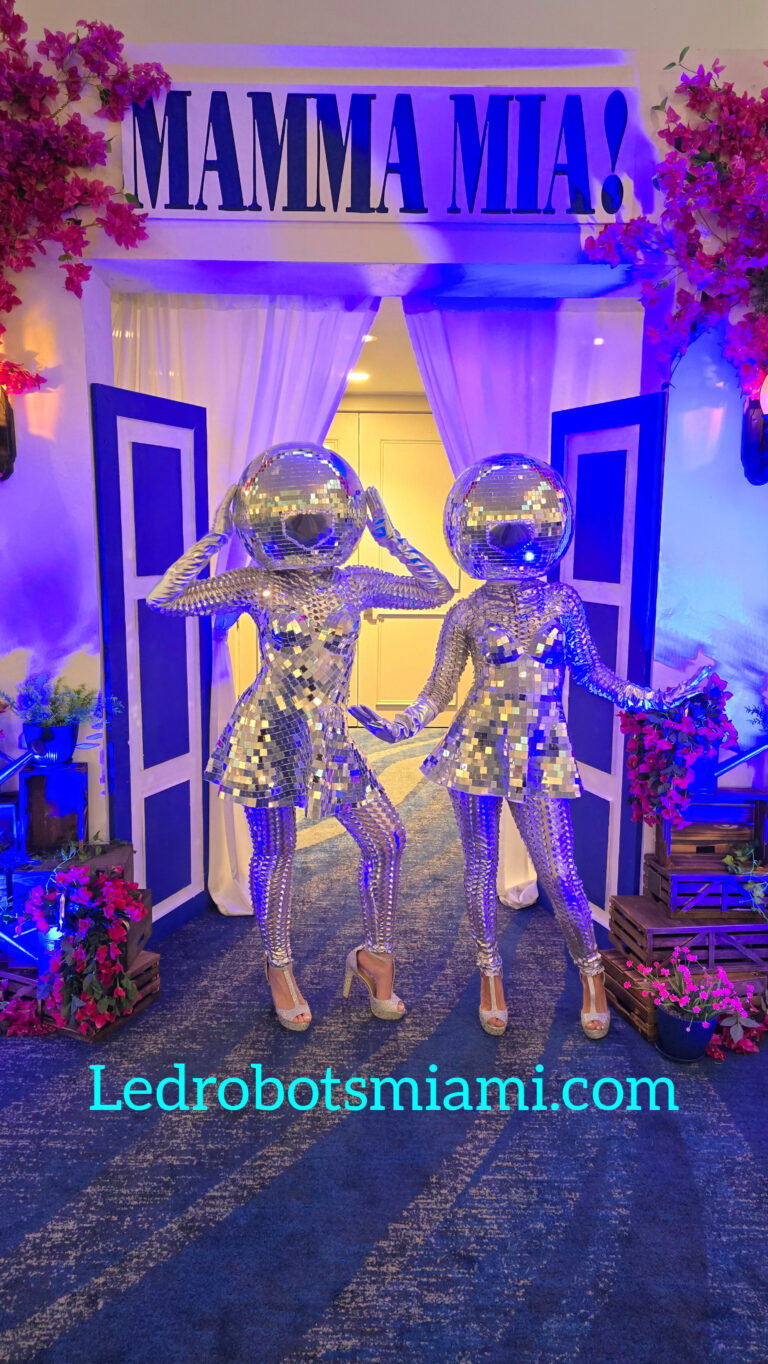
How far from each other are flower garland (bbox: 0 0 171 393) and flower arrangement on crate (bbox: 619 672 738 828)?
228 cm

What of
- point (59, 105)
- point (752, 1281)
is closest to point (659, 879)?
point (752, 1281)

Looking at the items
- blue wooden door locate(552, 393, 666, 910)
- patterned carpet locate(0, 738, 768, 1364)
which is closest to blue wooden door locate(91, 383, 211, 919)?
patterned carpet locate(0, 738, 768, 1364)

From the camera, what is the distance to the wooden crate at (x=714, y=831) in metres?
2.71

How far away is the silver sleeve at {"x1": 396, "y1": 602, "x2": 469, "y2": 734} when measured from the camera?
8.09 feet

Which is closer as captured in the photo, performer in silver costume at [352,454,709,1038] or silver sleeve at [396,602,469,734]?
performer in silver costume at [352,454,709,1038]

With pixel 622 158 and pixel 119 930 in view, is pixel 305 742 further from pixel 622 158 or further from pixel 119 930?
pixel 622 158

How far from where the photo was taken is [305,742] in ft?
7.66

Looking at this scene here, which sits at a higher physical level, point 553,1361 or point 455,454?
point 455,454

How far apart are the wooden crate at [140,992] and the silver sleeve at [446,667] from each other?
1209 mm

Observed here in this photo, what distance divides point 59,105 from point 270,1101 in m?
3.11

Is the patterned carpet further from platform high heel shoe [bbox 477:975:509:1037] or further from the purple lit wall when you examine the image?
the purple lit wall

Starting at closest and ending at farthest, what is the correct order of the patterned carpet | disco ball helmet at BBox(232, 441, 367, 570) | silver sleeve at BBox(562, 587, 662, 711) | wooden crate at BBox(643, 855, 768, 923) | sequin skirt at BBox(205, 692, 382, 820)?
the patterned carpet → disco ball helmet at BBox(232, 441, 367, 570) → sequin skirt at BBox(205, 692, 382, 820) → silver sleeve at BBox(562, 587, 662, 711) → wooden crate at BBox(643, 855, 768, 923)

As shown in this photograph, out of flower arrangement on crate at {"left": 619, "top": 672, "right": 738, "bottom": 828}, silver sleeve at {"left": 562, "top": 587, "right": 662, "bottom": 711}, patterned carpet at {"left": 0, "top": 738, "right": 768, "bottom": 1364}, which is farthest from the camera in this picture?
flower arrangement on crate at {"left": 619, "top": 672, "right": 738, "bottom": 828}

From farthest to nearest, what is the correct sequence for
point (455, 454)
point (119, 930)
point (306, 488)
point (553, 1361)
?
point (455, 454), point (119, 930), point (306, 488), point (553, 1361)
